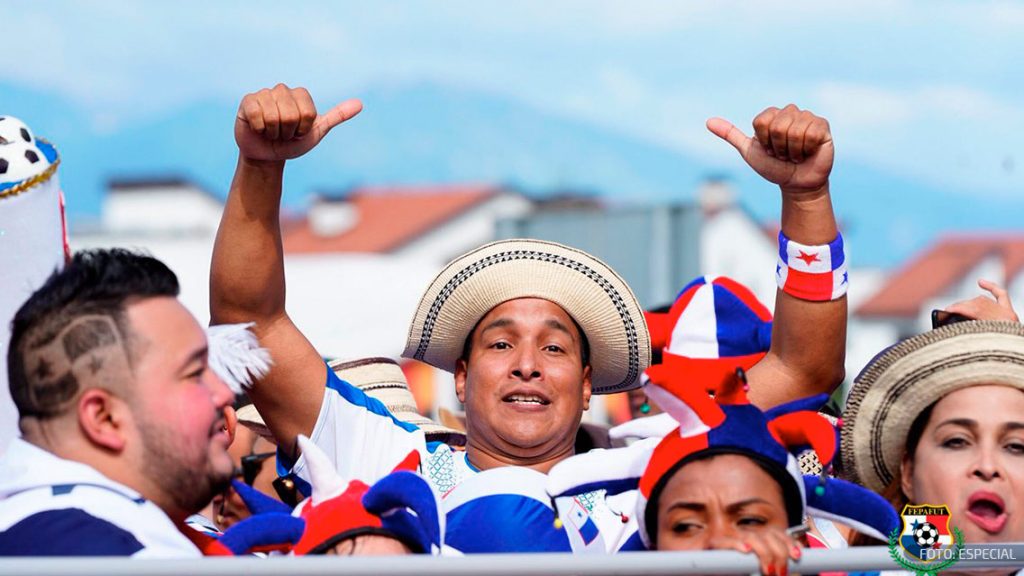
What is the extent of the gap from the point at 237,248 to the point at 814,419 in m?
1.45

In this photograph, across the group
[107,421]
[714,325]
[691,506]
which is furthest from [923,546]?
[714,325]

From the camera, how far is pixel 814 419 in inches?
110

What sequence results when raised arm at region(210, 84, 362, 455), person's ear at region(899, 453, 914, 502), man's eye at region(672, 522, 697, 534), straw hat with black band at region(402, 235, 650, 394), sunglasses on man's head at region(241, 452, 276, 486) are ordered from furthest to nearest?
sunglasses on man's head at region(241, 452, 276, 486)
straw hat with black band at region(402, 235, 650, 394)
raised arm at region(210, 84, 362, 455)
person's ear at region(899, 453, 914, 502)
man's eye at region(672, 522, 697, 534)

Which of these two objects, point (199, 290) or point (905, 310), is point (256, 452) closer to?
point (199, 290)

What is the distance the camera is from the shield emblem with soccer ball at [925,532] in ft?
8.45

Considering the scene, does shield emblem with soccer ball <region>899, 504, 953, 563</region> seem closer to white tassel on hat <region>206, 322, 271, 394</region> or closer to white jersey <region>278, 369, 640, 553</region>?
white jersey <region>278, 369, 640, 553</region>

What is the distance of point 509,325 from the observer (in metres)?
3.85

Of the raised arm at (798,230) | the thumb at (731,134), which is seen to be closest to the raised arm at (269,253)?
the thumb at (731,134)

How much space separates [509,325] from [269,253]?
2.40 ft

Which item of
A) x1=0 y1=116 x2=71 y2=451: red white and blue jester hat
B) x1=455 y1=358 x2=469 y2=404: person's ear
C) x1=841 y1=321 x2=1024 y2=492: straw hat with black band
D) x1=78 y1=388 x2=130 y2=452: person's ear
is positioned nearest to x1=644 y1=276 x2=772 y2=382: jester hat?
x1=455 y1=358 x2=469 y2=404: person's ear

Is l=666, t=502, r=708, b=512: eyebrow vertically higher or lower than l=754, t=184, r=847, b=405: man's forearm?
lower

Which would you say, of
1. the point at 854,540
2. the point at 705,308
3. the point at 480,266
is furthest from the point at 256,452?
the point at 854,540

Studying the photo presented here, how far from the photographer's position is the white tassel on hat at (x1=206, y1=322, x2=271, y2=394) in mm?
2734

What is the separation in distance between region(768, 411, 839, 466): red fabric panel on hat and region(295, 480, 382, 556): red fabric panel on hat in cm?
79
